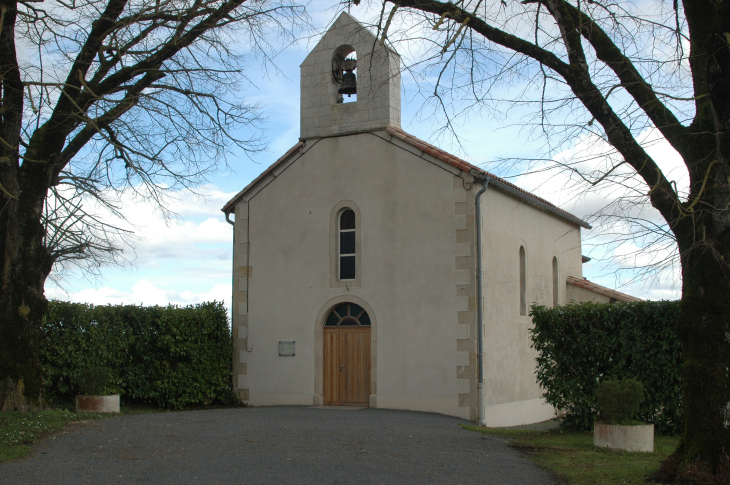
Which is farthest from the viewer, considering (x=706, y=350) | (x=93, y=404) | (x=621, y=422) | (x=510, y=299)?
(x=510, y=299)

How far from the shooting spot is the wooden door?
16281 mm

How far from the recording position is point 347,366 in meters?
16.5

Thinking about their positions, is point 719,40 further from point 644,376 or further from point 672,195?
point 644,376

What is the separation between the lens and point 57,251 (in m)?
20.0

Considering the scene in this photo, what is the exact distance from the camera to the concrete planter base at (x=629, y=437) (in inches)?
403

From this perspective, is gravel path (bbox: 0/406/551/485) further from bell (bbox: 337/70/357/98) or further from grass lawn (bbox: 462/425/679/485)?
bell (bbox: 337/70/357/98)

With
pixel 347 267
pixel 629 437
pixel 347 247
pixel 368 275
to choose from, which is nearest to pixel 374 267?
pixel 368 275

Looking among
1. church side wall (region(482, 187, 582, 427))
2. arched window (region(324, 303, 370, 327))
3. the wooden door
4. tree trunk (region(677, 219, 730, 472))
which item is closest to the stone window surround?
arched window (region(324, 303, 370, 327))

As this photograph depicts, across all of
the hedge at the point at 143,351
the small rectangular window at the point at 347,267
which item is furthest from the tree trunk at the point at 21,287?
the small rectangular window at the point at 347,267

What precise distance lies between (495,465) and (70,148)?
9.58 metres

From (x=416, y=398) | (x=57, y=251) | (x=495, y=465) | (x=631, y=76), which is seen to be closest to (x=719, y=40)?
(x=631, y=76)

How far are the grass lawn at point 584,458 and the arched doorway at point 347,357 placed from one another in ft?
14.4

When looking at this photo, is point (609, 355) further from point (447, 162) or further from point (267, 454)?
point (267, 454)

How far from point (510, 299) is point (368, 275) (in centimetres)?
354
